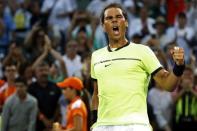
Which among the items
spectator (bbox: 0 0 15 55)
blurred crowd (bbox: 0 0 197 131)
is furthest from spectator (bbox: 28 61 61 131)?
spectator (bbox: 0 0 15 55)

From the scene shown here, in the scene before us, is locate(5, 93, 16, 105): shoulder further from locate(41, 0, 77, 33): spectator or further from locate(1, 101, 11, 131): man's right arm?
locate(41, 0, 77, 33): spectator

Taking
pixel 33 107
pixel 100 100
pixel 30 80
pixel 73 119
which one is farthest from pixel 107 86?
pixel 30 80

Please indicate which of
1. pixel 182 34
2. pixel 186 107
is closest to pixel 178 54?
pixel 186 107

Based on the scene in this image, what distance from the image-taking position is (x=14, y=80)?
40.6ft

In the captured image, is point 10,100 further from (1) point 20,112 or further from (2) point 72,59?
(2) point 72,59

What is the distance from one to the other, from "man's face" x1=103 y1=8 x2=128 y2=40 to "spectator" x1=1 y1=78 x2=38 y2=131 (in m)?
Result: 5.62

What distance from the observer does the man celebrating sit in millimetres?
6059

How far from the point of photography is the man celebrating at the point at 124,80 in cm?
606

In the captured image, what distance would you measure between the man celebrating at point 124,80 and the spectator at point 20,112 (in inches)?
220

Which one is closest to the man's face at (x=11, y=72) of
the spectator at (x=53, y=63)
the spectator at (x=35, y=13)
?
the spectator at (x=53, y=63)

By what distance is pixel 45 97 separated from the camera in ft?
40.4

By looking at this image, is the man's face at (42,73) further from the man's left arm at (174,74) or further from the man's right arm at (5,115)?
the man's left arm at (174,74)

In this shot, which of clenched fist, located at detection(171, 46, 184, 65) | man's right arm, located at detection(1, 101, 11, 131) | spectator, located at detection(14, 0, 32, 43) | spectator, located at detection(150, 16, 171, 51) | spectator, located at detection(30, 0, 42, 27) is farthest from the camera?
spectator, located at detection(30, 0, 42, 27)

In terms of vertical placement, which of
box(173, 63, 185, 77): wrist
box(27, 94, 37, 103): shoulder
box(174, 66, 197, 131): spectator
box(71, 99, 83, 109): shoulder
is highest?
box(173, 63, 185, 77): wrist
